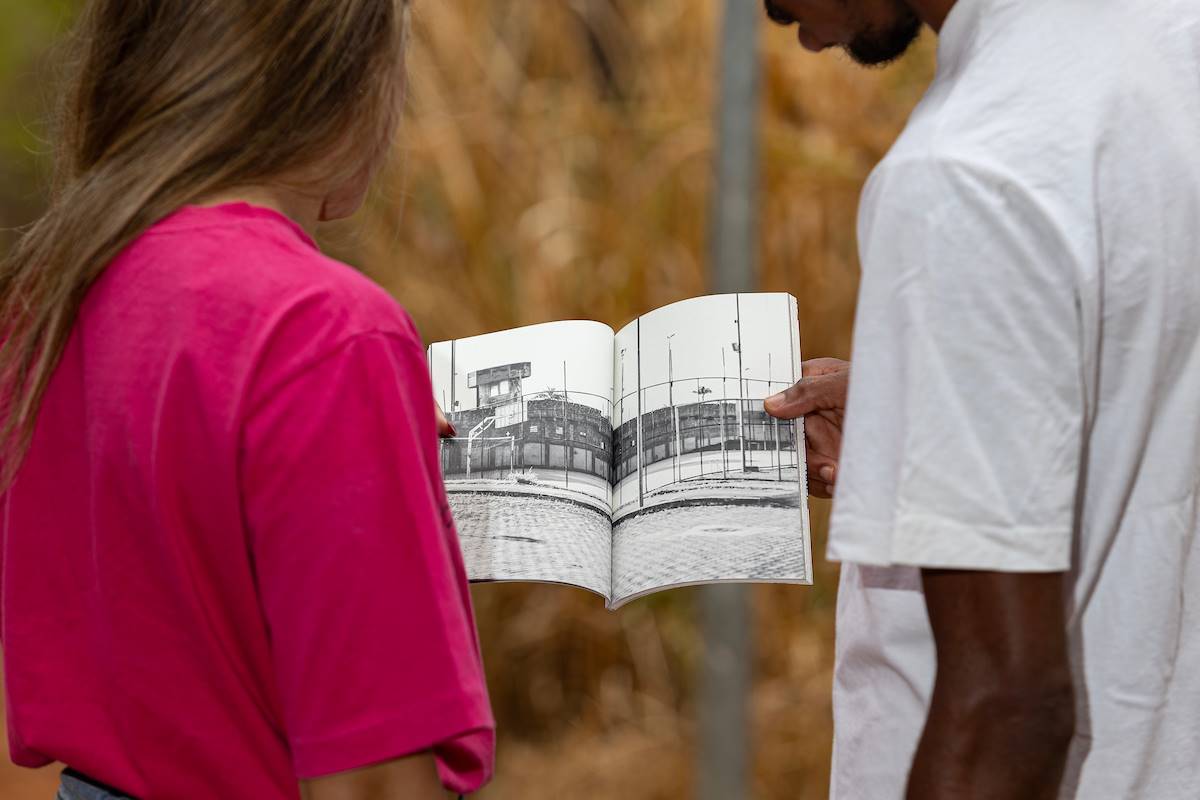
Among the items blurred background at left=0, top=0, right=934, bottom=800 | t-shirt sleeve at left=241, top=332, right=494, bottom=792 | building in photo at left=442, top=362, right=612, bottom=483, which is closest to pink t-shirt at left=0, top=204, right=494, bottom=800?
t-shirt sleeve at left=241, top=332, right=494, bottom=792

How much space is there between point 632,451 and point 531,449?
0.24 ft

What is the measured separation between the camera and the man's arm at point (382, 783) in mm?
601

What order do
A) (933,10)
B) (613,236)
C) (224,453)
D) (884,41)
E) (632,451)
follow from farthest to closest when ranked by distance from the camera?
1. (613,236)
2. (632,451)
3. (884,41)
4. (933,10)
5. (224,453)

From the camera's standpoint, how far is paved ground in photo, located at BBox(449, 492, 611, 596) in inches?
36.0

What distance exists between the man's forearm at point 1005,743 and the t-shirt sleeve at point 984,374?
64mm

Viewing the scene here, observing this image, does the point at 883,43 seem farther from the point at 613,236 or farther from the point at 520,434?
the point at 613,236

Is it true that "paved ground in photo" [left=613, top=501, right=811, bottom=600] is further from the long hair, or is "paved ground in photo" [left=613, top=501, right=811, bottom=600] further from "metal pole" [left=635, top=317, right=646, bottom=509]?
the long hair

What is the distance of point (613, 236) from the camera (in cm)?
204

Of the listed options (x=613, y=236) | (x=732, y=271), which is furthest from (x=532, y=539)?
(x=613, y=236)

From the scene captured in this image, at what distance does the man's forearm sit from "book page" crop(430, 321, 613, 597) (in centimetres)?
34

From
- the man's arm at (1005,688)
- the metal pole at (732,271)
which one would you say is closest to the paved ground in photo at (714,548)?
the man's arm at (1005,688)

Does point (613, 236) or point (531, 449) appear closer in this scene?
point (531, 449)

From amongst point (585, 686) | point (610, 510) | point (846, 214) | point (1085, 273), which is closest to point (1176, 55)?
point (1085, 273)

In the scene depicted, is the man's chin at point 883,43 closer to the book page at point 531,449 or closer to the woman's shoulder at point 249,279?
the book page at point 531,449
